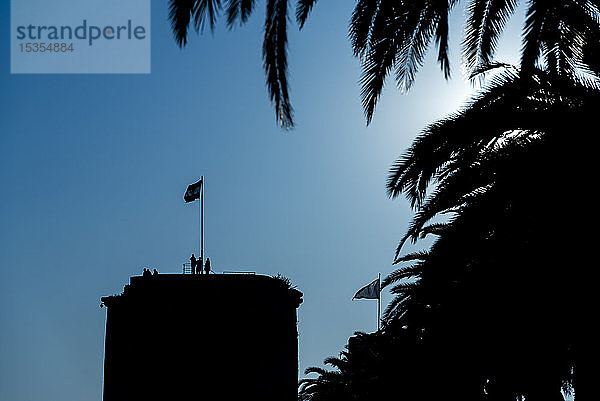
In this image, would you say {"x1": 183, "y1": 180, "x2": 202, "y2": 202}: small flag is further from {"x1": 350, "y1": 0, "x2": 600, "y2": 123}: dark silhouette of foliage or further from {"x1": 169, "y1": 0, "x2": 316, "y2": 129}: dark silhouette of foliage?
{"x1": 169, "y1": 0, "x2": 316, "y2": 129}: dark silhouette of foliage

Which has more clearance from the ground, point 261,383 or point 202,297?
point 202,297

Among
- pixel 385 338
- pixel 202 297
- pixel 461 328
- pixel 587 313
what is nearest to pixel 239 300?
pixel 202 297

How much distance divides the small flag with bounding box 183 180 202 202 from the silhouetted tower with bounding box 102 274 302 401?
15.7 ft

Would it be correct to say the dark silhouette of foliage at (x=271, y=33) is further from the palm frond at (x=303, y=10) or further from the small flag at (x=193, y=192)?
the small flag at (x=193, y=192)

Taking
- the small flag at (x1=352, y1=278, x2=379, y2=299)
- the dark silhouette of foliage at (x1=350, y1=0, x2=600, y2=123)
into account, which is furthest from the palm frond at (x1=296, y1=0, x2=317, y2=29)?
the small flag at (x1=352, y1=278, x2=379, y2=299)

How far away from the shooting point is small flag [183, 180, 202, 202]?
161ft

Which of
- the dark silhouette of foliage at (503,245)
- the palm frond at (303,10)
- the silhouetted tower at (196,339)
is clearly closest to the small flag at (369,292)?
the silhouetted tower at (196,339)

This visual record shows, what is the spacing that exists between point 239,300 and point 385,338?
2973cm

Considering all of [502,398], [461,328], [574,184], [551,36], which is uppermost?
[551,36]

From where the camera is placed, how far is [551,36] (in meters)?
12.3

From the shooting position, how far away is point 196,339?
171ft

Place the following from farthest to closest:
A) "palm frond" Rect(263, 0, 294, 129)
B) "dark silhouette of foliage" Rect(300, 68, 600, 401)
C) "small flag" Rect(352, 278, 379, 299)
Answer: "small flag" Rect(352, 278, 379, 299) → "dark silhouette of foliage" Rect(300, 68, 600, 401) → "palm frond" Rect(263, 0, 294, 129)

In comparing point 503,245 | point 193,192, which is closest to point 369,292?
point 193,192

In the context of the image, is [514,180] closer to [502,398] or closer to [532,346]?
[532,346]
